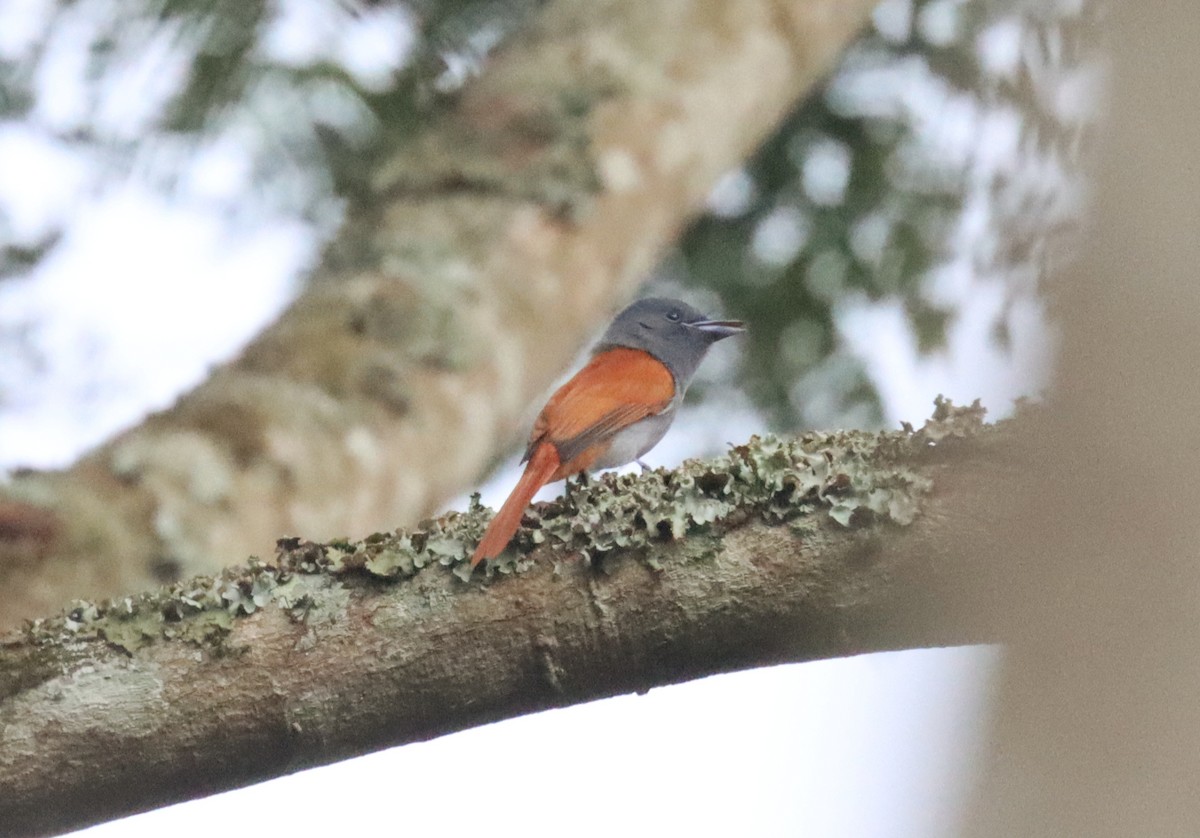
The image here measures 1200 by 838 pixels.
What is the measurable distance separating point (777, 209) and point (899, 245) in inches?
26.8

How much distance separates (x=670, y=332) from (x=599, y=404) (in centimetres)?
115

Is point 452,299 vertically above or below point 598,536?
above

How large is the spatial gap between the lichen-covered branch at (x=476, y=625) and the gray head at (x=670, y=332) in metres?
2.47

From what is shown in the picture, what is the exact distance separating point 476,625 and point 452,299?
91.7 inches

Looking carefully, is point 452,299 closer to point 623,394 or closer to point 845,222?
point 623,394

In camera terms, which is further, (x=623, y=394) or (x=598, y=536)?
(x=623, y=394)

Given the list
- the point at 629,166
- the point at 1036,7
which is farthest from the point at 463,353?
the point at 1036,7

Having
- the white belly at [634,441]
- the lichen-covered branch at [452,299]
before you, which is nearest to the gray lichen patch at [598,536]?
the lichen-covered branch at [452,299]

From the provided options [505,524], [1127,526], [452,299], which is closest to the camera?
[1127,526]

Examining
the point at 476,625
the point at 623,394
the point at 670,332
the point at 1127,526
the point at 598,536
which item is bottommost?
the point at 1127,526

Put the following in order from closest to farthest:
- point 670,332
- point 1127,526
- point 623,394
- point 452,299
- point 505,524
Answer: point 1127,526 < point 505,524 < point 623,394 < point 452,299 < point 670,332

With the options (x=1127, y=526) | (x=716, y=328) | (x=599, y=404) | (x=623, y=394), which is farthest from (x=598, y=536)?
(x=716, y=328)

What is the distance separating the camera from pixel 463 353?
4.56 metres

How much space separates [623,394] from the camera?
436 centimetres
